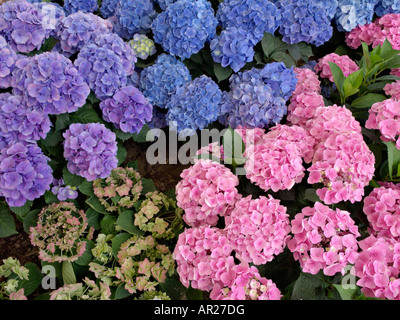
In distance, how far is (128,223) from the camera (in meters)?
1.67

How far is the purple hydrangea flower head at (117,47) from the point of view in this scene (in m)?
1.67

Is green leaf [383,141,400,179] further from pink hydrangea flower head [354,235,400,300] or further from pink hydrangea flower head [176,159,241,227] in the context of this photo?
pink hydrangea flower head [176,159,241,227]

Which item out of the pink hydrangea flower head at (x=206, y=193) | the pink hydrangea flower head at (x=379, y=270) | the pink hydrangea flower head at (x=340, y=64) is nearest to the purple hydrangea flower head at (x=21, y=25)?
the pink hydrangea flower head at (x=206, y=193)

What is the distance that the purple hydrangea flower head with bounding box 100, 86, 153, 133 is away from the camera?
5.37 feet

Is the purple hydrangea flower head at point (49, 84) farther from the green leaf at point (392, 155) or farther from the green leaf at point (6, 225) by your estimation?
the green leaf at point (392, 155)

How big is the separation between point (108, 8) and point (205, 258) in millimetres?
1677

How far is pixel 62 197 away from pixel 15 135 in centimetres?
38

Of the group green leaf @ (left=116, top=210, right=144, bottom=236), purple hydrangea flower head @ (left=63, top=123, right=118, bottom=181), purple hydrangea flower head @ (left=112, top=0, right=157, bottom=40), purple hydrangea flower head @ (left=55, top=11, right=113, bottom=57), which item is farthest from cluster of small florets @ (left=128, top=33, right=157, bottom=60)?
green leaf @ (left=116, top=210, right=144, bottom=236)

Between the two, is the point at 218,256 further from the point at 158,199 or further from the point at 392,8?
the point at 392,8

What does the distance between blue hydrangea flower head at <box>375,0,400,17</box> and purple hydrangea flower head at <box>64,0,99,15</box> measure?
6.02ft

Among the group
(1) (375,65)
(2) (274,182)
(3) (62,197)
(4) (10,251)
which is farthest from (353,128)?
(4) (10,251)

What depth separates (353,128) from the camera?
1453 mm

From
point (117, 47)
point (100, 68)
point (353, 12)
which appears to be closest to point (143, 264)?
point (100, 68)

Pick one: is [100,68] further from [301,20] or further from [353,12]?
[353,12]
